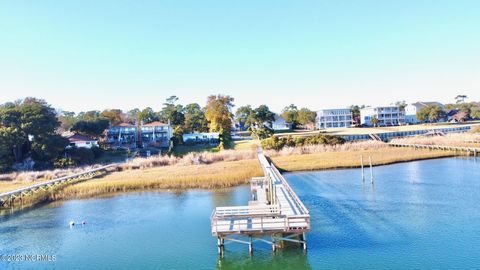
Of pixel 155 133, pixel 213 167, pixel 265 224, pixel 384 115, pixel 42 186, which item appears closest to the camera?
pixel 265 224

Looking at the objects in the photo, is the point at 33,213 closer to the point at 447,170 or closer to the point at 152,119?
the point at 447,170

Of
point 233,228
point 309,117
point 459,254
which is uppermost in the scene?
point 309,117

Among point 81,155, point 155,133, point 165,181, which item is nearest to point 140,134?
point 155,133

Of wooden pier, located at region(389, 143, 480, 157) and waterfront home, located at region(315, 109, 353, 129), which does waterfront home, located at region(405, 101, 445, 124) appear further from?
wooden pier, located at region(389, 143, 480, 157)

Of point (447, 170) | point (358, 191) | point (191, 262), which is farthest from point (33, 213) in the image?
point (447, 170)

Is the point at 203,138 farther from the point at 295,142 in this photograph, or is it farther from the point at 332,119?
the point at 332,119

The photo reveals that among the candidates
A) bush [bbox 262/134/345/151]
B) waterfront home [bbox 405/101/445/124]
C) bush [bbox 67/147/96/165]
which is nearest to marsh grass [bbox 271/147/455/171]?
bush [bbox 262/134/345/151]

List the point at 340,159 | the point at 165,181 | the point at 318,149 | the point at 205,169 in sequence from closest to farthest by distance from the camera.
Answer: the point at 165,181 → the point at 205,169 → the point at 340,159 → the point at 318,149
